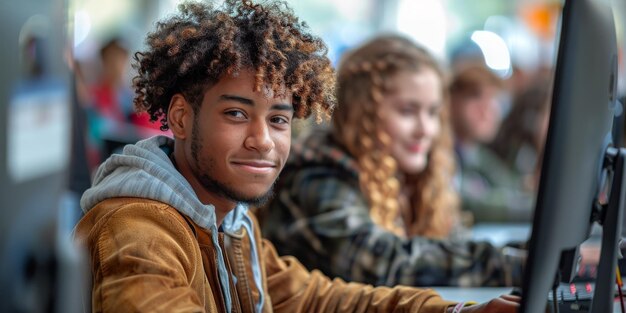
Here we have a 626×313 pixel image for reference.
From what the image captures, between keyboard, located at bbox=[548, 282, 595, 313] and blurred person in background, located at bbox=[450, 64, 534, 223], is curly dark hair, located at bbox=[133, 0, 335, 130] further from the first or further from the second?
blurred person in background, located at bbox=[450, 64, 534, 223]

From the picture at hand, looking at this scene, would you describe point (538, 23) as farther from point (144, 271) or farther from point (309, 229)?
point (144, 271)

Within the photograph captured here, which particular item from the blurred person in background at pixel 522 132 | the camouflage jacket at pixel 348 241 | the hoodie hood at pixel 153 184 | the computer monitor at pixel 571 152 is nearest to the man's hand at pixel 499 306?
the computer monitor at pixel 571 152

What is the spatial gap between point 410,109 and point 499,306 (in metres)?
1.24

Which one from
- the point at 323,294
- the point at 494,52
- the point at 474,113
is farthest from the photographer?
the point at 494,52

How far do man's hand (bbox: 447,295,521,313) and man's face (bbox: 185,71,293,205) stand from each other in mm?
402

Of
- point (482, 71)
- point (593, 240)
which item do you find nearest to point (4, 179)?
point (593, 240)

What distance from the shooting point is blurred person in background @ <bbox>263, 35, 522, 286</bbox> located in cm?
228

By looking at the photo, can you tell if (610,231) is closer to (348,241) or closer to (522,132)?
(348,241)

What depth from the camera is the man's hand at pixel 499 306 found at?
57.1 inches

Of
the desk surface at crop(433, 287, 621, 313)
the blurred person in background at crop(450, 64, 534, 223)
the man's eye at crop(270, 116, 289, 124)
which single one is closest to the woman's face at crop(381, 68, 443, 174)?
the desk surface at crop(433, 287, 621, 313)

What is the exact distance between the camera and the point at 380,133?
2.65 m

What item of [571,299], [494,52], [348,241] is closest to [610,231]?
[571,299]

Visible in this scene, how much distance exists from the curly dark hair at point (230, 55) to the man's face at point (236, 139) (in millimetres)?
18

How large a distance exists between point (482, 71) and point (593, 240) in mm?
2079
